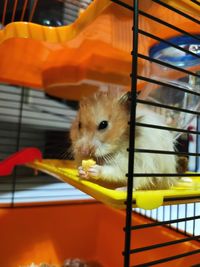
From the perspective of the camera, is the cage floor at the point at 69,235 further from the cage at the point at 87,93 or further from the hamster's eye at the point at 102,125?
the hamster's eye at the point at 102,125

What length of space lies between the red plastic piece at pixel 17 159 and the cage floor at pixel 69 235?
0.60 ft

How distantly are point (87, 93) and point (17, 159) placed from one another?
17.5 inches

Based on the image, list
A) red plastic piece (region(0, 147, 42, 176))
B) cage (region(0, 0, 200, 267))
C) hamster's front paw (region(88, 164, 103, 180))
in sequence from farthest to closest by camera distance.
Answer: red plastic piece (region(0, 147, 42, 176)) → cage (region(0, 0, 200, 267)) → hamster's front paw (region(88, 164, 103, 180))

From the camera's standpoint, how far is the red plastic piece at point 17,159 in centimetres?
96

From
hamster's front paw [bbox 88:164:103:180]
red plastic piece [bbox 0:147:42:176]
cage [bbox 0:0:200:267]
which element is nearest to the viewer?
hamster's front paw [bbox 88:164:103:180]

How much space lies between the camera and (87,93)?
1.27 meters

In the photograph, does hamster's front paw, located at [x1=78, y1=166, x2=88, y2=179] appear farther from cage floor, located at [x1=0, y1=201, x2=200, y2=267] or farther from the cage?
cage floor, located at [x1=0, y1=201, x2=200, y2=267]

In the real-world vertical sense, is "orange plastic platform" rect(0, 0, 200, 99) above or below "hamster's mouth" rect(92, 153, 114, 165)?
above

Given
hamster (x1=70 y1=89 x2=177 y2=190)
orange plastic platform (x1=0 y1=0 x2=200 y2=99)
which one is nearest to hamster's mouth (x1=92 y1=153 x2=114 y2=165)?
hamster (x1=70 y1=89 x2=177 y2=190)

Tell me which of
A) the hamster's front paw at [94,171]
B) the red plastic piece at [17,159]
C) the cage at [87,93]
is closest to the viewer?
the hamster's front paw at [94,171]

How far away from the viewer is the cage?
73cm

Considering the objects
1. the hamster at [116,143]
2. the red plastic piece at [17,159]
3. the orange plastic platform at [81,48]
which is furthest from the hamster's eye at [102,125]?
the red plastic piece at [17,159]

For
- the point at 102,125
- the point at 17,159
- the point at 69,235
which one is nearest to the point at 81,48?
the point at 102,125

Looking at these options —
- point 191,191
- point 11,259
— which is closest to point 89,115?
point 191,191
